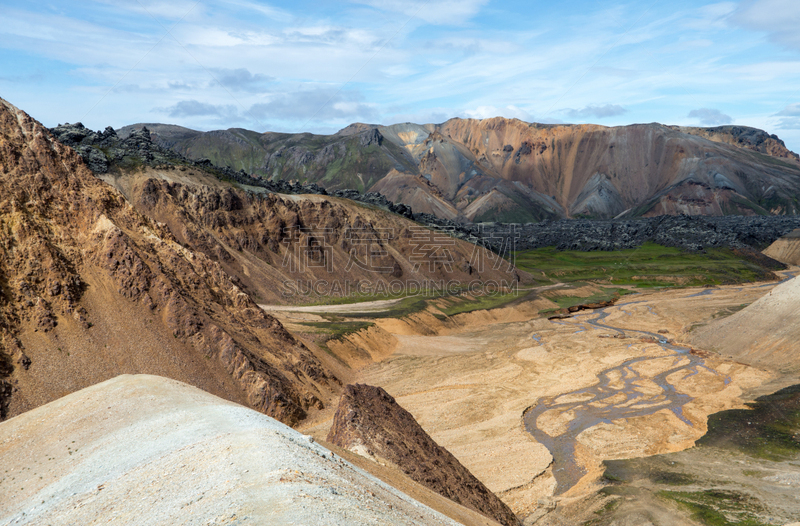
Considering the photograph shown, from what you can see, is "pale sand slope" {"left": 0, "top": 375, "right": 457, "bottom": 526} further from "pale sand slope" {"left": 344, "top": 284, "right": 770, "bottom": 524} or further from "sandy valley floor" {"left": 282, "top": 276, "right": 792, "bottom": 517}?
"sandy valley floor" {"left": 282, "top": 276, "right": 792, "bottom": 517}

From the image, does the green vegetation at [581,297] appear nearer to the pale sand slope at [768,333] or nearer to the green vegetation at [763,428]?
the pale sand slope at [768,333]

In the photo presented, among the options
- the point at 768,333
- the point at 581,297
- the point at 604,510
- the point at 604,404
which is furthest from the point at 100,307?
the point at 581,297

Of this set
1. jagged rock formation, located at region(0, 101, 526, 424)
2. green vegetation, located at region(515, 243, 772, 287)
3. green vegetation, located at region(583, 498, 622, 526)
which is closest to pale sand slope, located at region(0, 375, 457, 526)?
jagged rock formation, located at region(0, 101, 526, 424)

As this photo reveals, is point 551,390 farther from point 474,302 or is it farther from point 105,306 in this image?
point 474,302

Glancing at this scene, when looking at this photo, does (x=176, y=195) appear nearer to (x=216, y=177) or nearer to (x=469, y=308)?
(x=216, y=177)

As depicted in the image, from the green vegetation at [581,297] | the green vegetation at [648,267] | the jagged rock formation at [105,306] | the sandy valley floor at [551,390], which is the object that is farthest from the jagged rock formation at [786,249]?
the jagged rock formation at [105,306]

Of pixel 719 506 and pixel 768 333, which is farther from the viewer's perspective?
pixel 768 333
